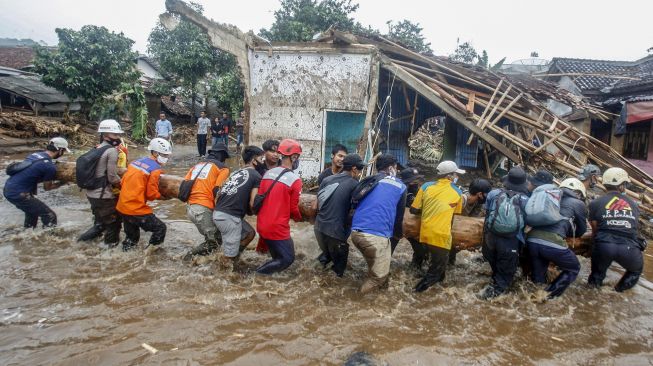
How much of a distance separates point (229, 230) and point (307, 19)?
689 inches

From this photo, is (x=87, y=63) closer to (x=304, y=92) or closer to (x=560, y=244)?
(x=304, y=92)

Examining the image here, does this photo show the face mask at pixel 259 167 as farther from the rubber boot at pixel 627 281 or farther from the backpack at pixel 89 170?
the rubber boot at pixel 627 281

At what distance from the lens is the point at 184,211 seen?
7.98 m

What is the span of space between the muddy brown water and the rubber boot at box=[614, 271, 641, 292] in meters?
0.11

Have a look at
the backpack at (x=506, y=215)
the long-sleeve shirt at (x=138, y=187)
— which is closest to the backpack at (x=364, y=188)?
the backpack at (x=506, y=215)

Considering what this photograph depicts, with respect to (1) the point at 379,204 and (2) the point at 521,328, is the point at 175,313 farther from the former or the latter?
(2) the point at 521,328

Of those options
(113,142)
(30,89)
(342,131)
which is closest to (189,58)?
(30,89)

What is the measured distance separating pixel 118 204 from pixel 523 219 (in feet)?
16.9

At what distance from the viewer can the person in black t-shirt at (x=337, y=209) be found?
450 cm

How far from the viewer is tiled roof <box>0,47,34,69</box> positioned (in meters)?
23.3

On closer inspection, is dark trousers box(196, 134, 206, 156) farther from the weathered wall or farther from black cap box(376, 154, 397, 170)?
black cap box(376, 154, 397, 170)

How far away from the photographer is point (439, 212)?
4.37m

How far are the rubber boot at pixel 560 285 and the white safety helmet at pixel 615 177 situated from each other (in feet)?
4.28

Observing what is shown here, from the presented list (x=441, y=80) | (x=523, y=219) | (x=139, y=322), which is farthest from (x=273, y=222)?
(x=441, y=80)
